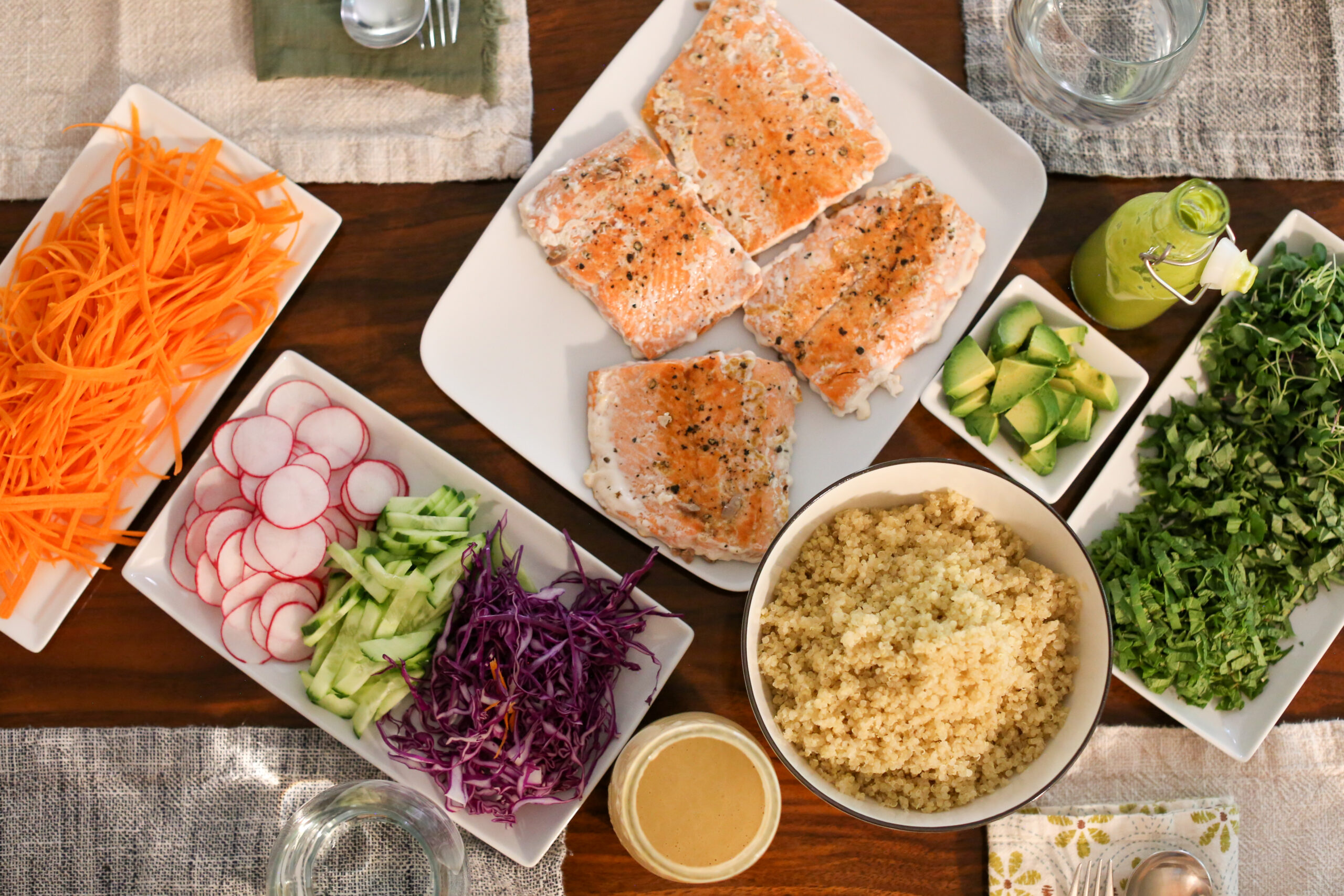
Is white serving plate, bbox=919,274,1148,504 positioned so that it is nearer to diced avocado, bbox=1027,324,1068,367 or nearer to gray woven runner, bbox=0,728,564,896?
diced avocado, bbox=1027,324,1068,367

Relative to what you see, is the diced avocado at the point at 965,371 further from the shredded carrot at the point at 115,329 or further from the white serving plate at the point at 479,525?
the shredded carrot at the point at 115,329

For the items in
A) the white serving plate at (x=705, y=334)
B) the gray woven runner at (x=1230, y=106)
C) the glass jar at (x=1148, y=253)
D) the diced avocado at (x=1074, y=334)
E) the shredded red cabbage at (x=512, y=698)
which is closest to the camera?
the glass jar at (x=1148, y=253)

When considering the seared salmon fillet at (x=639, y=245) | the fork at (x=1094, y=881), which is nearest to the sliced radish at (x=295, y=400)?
the seared salmon fillet at (x=639, y=245)

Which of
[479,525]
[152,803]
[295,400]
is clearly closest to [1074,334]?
[479,525]

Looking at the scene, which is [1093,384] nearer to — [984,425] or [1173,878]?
[984,425]

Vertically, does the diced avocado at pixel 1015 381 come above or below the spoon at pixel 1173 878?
above

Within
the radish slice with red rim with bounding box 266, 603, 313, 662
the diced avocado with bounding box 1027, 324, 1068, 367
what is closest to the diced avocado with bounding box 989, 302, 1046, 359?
the diced avocado with bounding box 1027, 324, 1068, 367

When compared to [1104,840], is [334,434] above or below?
above
